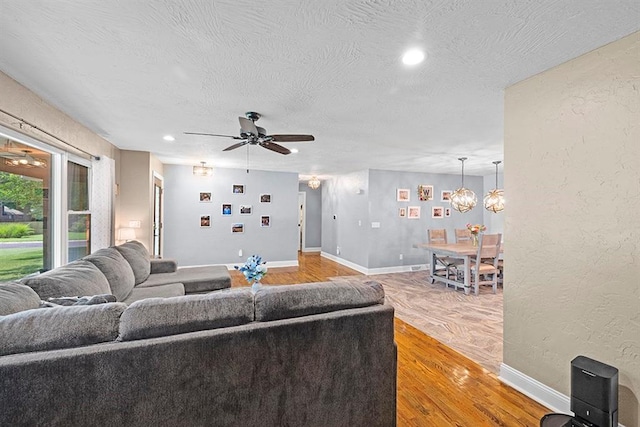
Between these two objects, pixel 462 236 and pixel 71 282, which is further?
pixel 462 236

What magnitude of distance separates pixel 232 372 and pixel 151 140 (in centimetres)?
384

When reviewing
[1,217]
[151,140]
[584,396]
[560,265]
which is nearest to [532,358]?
[584,396]

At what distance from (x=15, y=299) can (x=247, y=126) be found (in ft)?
6.39

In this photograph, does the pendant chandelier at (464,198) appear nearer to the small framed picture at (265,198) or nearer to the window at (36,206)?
the small framed picture at (265,198)

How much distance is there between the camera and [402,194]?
6.93 metres

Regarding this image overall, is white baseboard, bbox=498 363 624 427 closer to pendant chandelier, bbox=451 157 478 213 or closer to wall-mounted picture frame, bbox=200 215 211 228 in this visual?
pendant chandelier, bbox=451 157 478 213

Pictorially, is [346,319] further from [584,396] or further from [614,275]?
[614,275]

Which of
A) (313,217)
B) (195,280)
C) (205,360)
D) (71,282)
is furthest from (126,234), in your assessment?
(313,217)

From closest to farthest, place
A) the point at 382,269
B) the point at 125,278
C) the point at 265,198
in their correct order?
the point at 125,278 < the point at 382,269 < the point at 265,198

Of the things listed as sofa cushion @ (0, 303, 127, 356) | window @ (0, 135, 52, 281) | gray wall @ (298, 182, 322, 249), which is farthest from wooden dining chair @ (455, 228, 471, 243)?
window @ (0, 135, 52, 281)

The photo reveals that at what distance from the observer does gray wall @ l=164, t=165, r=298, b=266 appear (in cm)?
646

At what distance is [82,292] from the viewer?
86.8 inches

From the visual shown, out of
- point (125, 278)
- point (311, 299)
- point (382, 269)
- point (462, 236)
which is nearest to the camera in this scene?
point (311, 299)

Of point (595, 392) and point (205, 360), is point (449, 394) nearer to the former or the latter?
point (595, 392)
